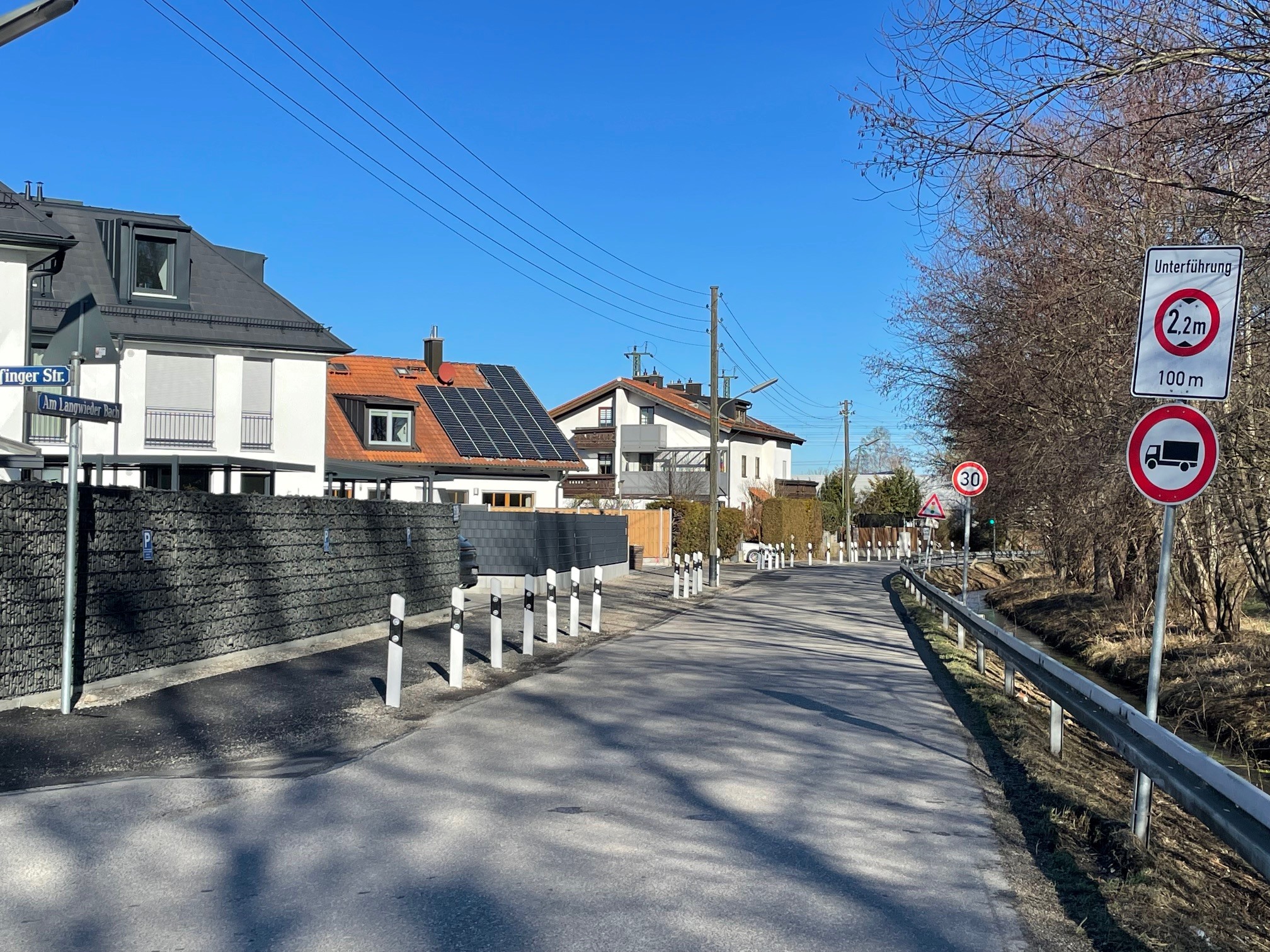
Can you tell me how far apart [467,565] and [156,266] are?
49.1ft

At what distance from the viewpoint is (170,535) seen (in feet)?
40.4

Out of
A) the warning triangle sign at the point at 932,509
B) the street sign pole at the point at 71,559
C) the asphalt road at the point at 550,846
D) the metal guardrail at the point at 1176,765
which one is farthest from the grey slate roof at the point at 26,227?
the warning triangle sign at the point at 932,509

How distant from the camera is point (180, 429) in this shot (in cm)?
3181

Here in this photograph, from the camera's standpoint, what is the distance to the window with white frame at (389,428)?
45.1m

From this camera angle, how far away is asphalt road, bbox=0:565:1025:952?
4.82m

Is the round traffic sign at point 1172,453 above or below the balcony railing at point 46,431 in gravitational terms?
below

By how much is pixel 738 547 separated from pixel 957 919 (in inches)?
2037

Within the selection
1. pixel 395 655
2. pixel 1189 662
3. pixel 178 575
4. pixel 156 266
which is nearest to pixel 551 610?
pixel 178 575

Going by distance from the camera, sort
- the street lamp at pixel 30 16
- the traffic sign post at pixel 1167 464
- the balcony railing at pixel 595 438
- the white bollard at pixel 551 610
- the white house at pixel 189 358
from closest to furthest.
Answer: the traffic sign post at pixel 1167 464
the street lamp at pixel 30 16
the white bollard at pixel 551 610
the white house at pixel 189 358
the balcony railing at pixel 595 438

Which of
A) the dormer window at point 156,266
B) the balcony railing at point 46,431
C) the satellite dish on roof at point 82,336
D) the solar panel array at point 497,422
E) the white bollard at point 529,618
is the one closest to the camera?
the satellite dish on roof at point 82,336

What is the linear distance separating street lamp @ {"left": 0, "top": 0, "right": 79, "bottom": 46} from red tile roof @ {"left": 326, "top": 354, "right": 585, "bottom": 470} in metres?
34.1

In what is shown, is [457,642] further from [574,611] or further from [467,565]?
[467,565]

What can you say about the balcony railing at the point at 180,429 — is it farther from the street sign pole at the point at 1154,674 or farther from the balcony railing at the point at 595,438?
the balcony railing at the point at 595,438

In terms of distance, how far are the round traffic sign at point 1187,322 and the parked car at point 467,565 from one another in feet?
55.0
